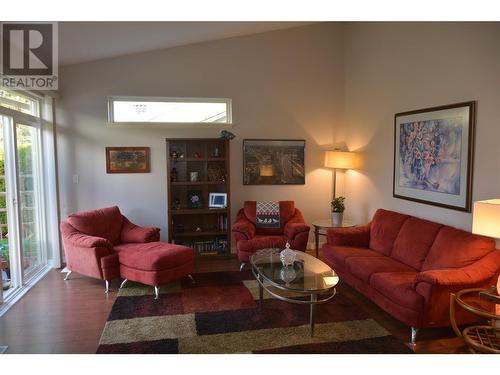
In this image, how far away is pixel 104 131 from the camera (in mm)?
5004

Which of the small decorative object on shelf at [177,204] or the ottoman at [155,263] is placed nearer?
the ottoman at [155,263]

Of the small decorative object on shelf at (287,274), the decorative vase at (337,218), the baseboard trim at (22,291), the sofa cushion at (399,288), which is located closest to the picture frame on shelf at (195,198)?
the decorative vase at (337,218)

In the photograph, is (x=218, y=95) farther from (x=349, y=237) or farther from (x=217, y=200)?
(x=349, y=237)

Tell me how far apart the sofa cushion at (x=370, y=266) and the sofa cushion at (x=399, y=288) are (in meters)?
0.11

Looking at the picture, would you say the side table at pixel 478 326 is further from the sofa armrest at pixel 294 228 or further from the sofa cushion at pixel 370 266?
the sofa armrest at pixel 294 228

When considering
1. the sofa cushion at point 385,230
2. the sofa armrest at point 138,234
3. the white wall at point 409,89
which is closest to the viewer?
the white wall at point 409,89

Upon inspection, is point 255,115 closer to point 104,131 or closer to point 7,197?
point 104,131

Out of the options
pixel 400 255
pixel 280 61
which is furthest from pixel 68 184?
pixel 400 255

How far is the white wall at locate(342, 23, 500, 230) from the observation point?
309 cm

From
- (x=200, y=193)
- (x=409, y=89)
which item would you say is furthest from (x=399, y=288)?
(x=200, y=193)

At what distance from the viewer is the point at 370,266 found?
3.48 m

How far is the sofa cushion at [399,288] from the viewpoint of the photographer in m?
2.77

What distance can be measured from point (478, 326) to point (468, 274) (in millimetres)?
391

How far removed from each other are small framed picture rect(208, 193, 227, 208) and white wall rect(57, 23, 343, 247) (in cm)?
37
